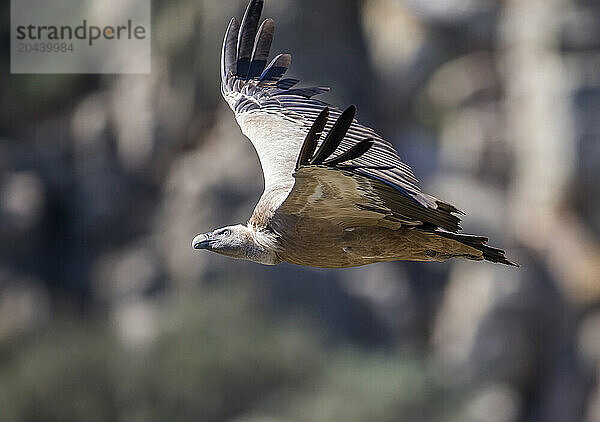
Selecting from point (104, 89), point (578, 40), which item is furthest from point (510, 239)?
point (104, 89)

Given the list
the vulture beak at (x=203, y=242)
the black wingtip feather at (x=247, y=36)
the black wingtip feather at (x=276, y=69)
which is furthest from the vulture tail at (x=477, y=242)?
the black wingtip feather at (x=276, y=69)

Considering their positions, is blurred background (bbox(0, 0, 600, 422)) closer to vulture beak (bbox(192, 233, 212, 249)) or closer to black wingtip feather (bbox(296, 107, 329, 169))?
vulture beak (bbox(192, 233, 212, 249))

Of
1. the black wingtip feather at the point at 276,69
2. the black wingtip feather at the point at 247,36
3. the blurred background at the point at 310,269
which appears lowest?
the blurred background at the point at 310,269

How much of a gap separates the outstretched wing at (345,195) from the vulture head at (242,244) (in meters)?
0.15

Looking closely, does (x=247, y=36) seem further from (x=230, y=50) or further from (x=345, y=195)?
(x=345, y=195)

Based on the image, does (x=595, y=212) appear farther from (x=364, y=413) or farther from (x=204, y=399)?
(x=204, y=399)

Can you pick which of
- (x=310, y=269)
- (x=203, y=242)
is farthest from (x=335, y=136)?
(x=310, y=269)

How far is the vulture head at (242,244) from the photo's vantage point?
3477 millimetres

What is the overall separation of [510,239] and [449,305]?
1.37m

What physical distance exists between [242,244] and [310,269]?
9.49 meters

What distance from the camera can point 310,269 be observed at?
42.5 ft

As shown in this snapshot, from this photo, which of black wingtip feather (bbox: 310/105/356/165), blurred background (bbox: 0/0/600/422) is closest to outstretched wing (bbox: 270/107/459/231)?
black wingtip feather (bbox: 310/105/356/165)

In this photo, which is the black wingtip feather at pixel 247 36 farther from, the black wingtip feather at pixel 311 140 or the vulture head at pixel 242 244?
the black wingtip feather at pixel 311 140

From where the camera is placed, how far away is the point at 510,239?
479 inches
